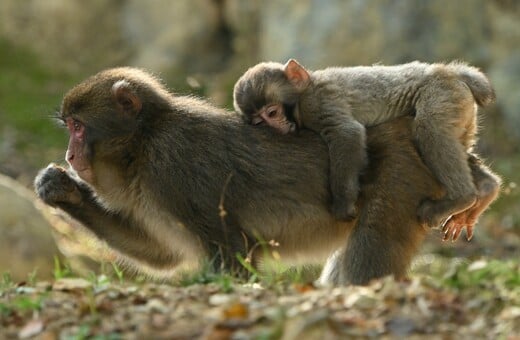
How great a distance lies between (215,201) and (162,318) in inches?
75.9

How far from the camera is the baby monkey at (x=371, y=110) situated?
22.0 ft

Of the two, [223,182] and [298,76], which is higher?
[298,76]

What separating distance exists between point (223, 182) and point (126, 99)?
855 mm

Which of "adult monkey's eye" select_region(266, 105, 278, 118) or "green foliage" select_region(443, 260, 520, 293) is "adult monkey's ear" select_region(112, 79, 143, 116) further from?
"green foliage" select_region(443, 260, 520, 293)

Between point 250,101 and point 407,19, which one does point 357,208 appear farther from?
point 407,19

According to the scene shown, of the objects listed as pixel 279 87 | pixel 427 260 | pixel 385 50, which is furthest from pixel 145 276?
pixel 385 50

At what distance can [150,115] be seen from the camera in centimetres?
708

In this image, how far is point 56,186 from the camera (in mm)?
7199

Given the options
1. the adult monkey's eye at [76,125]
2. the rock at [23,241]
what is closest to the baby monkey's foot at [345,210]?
the adult monkey's eye at [76,125]

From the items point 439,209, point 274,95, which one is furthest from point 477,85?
point 274,95

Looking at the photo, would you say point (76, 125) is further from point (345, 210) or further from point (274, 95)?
point (345, 210)

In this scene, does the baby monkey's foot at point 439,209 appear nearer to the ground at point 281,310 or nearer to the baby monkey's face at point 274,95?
the ground at point 281,310

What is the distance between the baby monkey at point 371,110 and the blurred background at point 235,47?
5705 mm

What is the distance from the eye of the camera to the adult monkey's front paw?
7.19 meters
